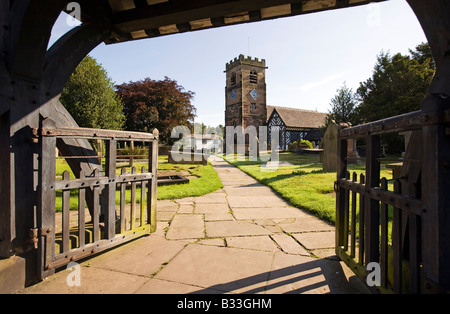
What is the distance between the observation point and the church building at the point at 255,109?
123ft

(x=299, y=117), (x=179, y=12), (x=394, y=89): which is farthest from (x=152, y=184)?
(x=299, y=117)

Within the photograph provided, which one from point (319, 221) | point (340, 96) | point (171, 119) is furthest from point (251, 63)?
point (319, 221)

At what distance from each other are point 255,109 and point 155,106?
1820 cm

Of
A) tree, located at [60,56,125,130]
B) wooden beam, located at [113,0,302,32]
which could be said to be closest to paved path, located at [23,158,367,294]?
wooden beam, located at [113,0,302,32]

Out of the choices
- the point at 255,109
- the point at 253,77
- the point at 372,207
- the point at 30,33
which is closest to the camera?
the point at 372,207

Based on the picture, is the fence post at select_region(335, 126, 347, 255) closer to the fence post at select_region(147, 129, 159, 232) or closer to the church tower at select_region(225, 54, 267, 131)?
the fence post at select_region(147, 129, 159, 232)

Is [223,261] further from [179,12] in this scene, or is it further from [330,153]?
[330,153]

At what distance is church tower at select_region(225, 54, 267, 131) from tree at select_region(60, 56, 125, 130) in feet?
71.6

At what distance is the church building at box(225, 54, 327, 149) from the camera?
123ft

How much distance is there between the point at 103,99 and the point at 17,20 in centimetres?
1947

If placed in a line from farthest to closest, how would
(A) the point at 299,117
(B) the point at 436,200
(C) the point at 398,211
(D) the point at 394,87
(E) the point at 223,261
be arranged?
(A) the point at 299,117
(D) the point at 394,87
(E) the point at 223,261
(C) the point at 398,211
(B) the point at 436,200

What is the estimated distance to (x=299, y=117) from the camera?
40.4 meters
